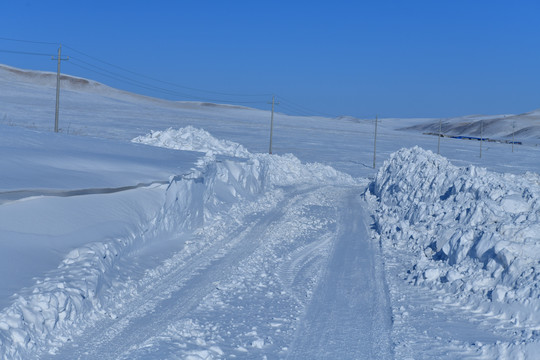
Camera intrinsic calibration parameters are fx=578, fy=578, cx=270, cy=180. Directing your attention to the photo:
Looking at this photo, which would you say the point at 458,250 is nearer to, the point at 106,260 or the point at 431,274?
the point at 431,274

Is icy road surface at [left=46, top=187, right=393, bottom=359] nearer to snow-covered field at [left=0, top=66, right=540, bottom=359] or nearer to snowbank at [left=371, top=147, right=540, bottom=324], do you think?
snow-covered field at [left=0, top=66, right=540, bottom=359]

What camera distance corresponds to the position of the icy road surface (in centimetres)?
628

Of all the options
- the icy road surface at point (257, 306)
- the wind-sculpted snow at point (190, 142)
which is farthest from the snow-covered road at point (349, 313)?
the wind-sculpted snow at point (190, 142)

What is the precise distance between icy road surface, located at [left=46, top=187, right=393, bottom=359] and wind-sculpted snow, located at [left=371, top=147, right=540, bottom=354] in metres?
0.91

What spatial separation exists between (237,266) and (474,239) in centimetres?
400

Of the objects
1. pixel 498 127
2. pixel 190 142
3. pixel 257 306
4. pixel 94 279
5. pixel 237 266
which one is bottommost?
pixel 257 306

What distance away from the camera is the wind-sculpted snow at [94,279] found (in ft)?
19.9

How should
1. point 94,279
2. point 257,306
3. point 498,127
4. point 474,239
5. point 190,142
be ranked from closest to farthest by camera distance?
1. point 94,279
2. point 257,306
3. point 474,239
4. point 190,142
5. point 498,127

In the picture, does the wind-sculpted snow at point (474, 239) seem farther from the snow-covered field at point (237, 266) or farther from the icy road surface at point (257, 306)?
the icy road surface at point (257, 306)

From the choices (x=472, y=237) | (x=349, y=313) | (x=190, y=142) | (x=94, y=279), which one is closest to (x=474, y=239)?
(x=472, y=237)

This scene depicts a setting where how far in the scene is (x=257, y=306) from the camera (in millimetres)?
7812

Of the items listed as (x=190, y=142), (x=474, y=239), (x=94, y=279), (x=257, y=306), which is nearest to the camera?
(x=94, y=279)

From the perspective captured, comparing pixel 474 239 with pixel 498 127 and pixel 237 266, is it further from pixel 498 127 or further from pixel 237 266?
pixel 498 127

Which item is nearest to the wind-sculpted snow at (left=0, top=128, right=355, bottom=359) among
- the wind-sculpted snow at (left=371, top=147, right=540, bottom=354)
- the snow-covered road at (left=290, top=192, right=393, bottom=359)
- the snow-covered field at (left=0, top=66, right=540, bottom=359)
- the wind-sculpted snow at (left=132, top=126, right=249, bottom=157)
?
the snow-covered field at (left=0, top=66, right=540, bottom=359)
